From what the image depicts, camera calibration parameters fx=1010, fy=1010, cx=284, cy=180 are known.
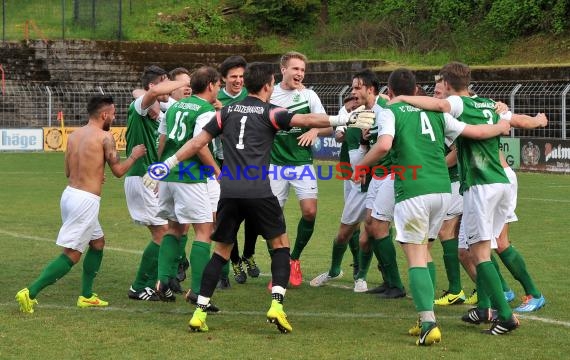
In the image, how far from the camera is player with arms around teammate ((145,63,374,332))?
8.21 meters

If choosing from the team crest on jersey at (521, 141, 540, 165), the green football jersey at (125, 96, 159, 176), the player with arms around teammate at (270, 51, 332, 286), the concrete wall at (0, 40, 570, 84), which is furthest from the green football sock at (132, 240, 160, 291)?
the concrete wall at (0, 40, 570, 84)

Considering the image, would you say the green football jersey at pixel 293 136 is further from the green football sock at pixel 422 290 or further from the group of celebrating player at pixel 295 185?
the green football sock at pixel 422 290

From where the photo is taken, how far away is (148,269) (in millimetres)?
9945

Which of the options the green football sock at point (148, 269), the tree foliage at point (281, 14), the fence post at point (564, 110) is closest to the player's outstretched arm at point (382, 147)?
the green football sock at point (148, 269)

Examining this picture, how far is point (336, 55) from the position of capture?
41219mm

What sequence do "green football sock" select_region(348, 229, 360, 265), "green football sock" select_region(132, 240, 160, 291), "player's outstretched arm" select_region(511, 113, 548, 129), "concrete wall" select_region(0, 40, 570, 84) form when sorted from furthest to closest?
1. "concrete wall" select_region(0, 40, 570, 84)
2. "green football sock" select_region(348, 229, 360, 265)
3. "green football sock" select_region(132, 240, 160, 291)
4. "player's outstretched arm" select_region(511, 113, 548, 129)

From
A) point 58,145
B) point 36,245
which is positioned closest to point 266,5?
point 58,145

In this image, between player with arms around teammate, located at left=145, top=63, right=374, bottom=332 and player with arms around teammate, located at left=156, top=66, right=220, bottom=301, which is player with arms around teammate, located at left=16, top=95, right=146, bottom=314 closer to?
player with arms around teammate, located at left=156, top=66, right=220, bottom=301

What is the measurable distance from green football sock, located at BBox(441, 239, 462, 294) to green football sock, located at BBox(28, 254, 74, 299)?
3515 mm

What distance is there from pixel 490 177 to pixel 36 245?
7190 mm

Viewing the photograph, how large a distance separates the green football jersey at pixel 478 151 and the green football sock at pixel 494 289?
2.33ft

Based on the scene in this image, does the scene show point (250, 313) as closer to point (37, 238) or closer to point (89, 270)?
point (89, 270)

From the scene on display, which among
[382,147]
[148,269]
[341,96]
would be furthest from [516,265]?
[341,96]

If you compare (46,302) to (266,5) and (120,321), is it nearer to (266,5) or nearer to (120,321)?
(120,321)
